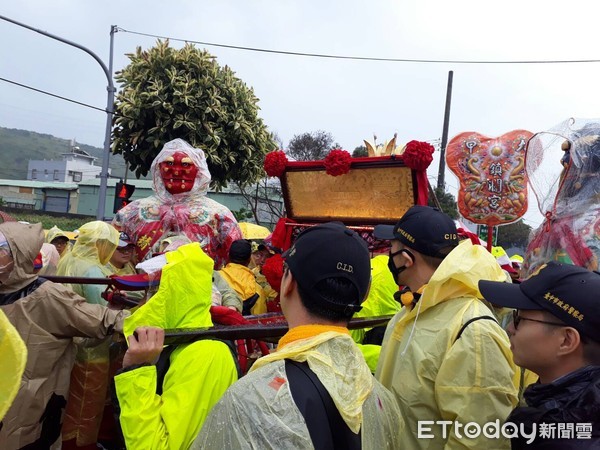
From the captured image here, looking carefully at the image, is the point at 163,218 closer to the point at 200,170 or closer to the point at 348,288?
the point at 200,170

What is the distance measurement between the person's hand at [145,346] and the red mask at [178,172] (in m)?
3.01

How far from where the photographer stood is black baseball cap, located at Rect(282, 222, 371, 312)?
153cm

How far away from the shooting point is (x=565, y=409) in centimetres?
157

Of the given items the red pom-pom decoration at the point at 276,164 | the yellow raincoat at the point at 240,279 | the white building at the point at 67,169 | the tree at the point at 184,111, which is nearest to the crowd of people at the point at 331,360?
the yellow raincoat at the point at 240,279

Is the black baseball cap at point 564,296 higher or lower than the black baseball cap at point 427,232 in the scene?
lower

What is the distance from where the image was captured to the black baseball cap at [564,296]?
1640 mm

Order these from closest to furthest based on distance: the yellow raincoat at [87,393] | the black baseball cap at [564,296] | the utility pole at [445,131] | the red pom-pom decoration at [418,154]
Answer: the black baseball cap at [564,296]
the yellow raincoat at [87,393]
the red pom-pom decoration at [418,154]
the utility pole at [445,131]

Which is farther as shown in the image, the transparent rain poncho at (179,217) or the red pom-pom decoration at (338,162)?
the transparent rain poncho at (179,217)

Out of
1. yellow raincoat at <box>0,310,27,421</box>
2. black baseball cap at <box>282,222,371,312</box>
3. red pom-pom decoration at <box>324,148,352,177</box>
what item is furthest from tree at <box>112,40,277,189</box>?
yellow raincoat at <box>0,310,27,421</box>

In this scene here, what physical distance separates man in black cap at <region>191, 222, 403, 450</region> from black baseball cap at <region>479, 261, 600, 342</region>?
59 cm

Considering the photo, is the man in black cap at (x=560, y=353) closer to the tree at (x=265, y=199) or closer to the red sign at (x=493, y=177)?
the red sign at (x=493, y=177)

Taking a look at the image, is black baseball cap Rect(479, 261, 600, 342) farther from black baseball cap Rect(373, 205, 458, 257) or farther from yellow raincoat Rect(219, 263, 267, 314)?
yellow raincoat Rect(219, 263, 267, 314)

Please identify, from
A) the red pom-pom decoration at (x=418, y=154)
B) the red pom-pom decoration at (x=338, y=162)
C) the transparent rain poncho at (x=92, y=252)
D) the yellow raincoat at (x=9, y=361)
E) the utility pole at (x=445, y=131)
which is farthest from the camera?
the utility pole at (x=445, y=131)

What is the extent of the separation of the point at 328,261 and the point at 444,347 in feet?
2.95
